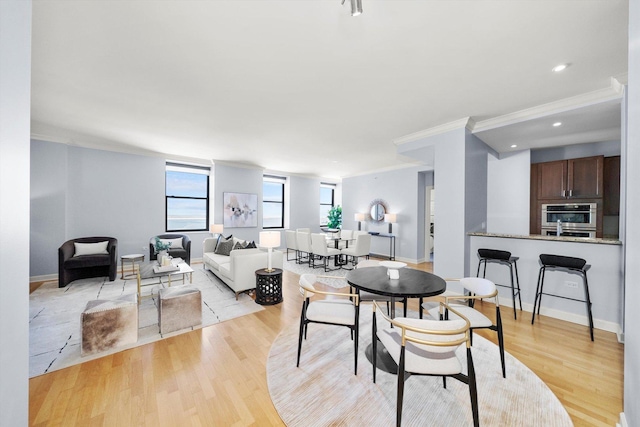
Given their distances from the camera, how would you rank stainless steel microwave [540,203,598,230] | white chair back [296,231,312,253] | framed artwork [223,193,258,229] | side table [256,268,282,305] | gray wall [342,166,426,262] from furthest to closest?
framed artwork [223,193,258,229] → gray wall [342,166,426,262] → white chair back [296,231,312,253] → stainless steel microwave [540,203,598,230] → side table [256,268,282,305]

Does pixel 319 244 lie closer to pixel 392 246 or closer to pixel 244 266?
pixel 244 266

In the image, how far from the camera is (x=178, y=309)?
277 centimetres

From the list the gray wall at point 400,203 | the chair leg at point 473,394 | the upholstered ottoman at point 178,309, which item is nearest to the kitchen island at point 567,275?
the chair leg at point 473,394

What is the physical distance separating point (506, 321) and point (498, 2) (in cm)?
333

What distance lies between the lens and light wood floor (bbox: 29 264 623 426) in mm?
1604

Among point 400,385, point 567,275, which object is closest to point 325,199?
point 567,275

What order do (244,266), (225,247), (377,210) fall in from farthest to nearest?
(377,210) < (225,247) < (244,266)

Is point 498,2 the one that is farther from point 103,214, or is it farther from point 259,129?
point 103,214

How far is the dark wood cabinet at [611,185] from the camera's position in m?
3.98

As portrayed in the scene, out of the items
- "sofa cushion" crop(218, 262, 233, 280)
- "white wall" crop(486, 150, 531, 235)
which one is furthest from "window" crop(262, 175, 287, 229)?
"white wall" crop(486, 150, 531, 235)

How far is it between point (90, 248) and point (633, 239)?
23.0ft

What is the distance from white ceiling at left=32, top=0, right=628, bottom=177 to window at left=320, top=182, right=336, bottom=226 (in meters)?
5.43

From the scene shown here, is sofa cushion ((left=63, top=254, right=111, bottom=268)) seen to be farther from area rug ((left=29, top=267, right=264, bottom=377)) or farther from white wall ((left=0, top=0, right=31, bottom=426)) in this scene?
white wall ((left=0, top=0, right=31, bottom=426))

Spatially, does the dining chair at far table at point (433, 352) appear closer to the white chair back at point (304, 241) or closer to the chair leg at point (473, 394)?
the chair leg at point (473, 394)
